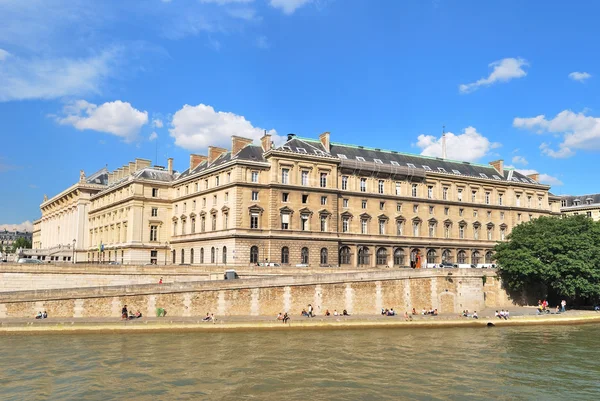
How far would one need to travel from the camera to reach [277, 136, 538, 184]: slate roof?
66.1m

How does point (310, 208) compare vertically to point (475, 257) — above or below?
above

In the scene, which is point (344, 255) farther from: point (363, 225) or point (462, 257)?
point (462, 257)

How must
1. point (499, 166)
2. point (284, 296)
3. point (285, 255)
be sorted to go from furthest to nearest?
point (499, 166)
point (285, 255)
point (284, 296)

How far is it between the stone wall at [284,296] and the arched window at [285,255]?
14.0 metres

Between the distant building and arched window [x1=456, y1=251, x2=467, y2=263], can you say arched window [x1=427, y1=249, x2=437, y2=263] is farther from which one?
the distant building

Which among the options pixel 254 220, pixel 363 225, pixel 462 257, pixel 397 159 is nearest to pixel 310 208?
pixel 254 220

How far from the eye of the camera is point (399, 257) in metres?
70.5

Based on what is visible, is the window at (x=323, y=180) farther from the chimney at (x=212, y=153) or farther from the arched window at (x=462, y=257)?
the arched window at (x=462, y=257)

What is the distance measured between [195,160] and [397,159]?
2657 centimetres

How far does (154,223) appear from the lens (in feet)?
240

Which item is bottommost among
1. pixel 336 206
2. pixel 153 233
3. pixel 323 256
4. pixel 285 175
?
pixel 323 256

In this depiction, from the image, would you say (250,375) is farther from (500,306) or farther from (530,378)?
(500,306)

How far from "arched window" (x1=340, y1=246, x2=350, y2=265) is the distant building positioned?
189 ft

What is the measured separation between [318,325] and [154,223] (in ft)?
125
